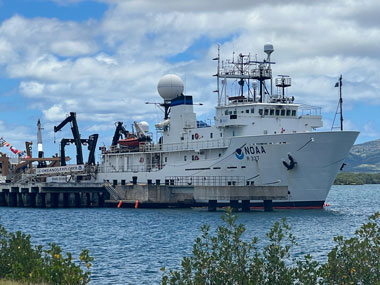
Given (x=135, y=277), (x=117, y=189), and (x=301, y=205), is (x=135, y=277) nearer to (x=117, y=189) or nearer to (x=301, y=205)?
(x=301, y=205)

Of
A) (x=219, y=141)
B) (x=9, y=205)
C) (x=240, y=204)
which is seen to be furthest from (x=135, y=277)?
(x=9, y=205)

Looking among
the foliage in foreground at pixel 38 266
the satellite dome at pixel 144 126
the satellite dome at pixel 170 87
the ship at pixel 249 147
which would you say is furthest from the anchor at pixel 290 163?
the foliage in foreground at pixel 38 266

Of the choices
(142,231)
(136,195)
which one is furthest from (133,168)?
Answer: (142,231)

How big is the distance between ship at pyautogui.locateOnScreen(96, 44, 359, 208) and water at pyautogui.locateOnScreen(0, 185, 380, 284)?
→ 9.15 ft

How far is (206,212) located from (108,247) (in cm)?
1742

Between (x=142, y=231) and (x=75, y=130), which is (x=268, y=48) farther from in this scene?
(x=75, y=130)

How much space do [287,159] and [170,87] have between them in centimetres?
2081

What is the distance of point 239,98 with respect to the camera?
180ft

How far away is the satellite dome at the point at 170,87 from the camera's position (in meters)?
65.9

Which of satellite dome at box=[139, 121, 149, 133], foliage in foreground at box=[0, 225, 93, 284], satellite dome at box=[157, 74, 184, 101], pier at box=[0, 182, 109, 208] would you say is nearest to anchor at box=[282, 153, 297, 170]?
pier at box=[0, 182, 109, 208]

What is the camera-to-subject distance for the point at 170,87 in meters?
65.9

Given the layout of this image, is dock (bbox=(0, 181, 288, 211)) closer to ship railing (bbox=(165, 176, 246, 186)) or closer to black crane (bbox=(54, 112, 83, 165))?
ship railing (bbox=(165, 176, 246, 186))

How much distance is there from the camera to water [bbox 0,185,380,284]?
28.8 m

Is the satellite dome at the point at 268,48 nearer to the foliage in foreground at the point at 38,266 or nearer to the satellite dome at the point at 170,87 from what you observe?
the satellite dome at the point at 170,87
